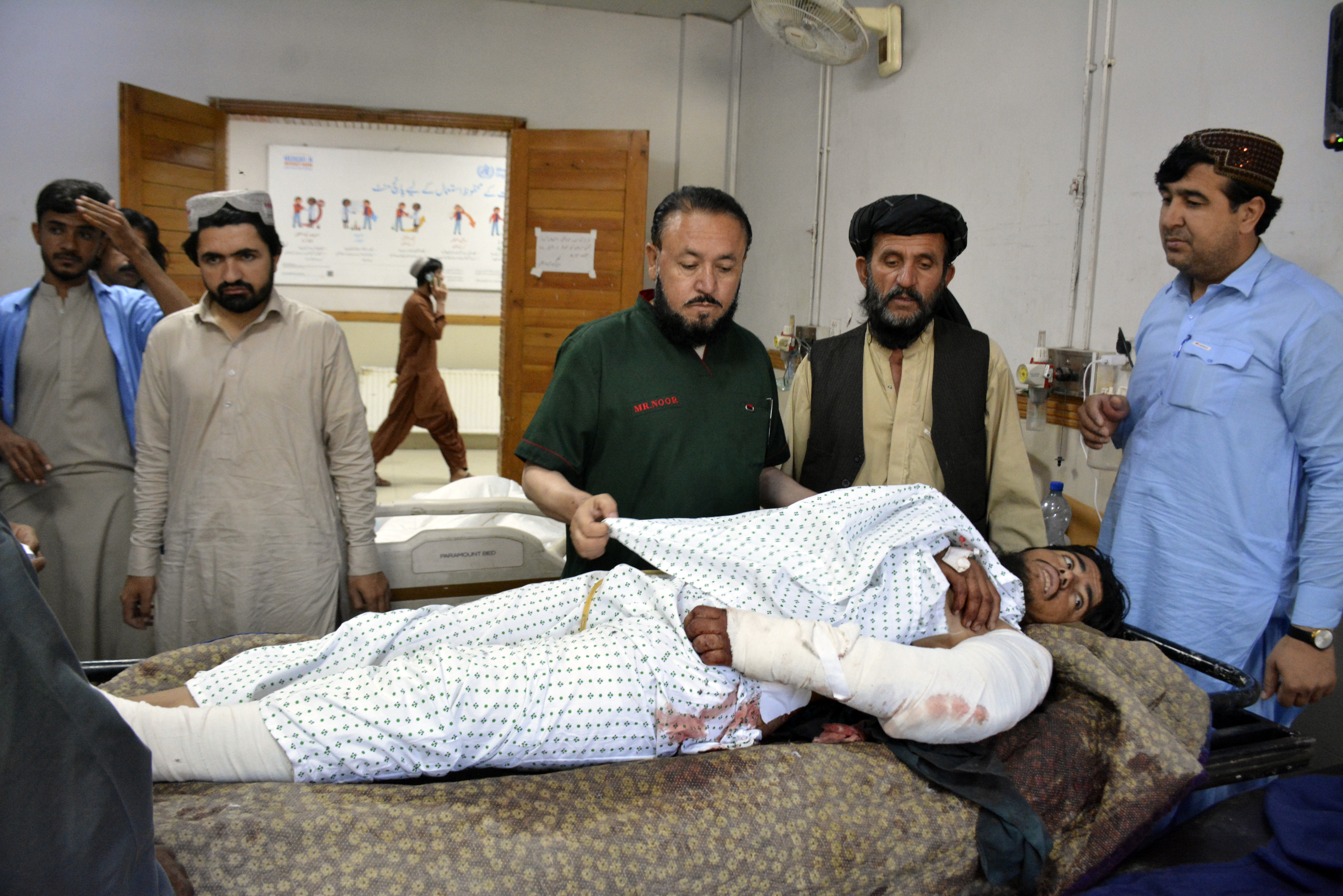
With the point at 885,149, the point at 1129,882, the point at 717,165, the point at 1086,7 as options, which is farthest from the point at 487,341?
the point at 1129,882

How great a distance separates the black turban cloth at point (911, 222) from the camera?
2121mm

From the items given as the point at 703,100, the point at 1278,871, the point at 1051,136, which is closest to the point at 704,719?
the point at 1278,871

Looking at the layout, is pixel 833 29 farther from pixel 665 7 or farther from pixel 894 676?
pixel 894 676

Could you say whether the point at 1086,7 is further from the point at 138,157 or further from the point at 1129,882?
the point at 138,157

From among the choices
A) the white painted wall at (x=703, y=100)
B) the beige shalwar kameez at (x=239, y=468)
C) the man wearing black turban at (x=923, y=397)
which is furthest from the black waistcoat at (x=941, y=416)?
the white painted wall at (x=703, y=100)

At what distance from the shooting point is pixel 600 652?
5.20 feet

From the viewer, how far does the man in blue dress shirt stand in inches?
71.6

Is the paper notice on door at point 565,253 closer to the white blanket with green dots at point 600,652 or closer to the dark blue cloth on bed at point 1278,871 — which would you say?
the white blanket with green dots at point 600,652

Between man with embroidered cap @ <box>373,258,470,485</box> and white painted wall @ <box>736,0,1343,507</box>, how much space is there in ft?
8.50

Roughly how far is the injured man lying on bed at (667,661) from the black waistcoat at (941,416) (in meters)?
0.23

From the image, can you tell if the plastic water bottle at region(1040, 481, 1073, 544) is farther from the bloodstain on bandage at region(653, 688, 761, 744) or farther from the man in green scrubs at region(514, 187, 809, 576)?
the bloodstain on bandage at region(653, 688, 761, 744)

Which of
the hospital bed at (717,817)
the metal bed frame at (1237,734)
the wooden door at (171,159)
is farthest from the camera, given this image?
the wooden door at (171,159)

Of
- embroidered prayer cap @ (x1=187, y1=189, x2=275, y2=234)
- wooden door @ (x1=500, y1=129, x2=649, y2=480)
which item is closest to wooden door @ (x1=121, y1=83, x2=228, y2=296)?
wooden door @ (x1=500, y1=129, x2=649, y2=480)

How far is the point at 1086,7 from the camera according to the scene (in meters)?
2.79
